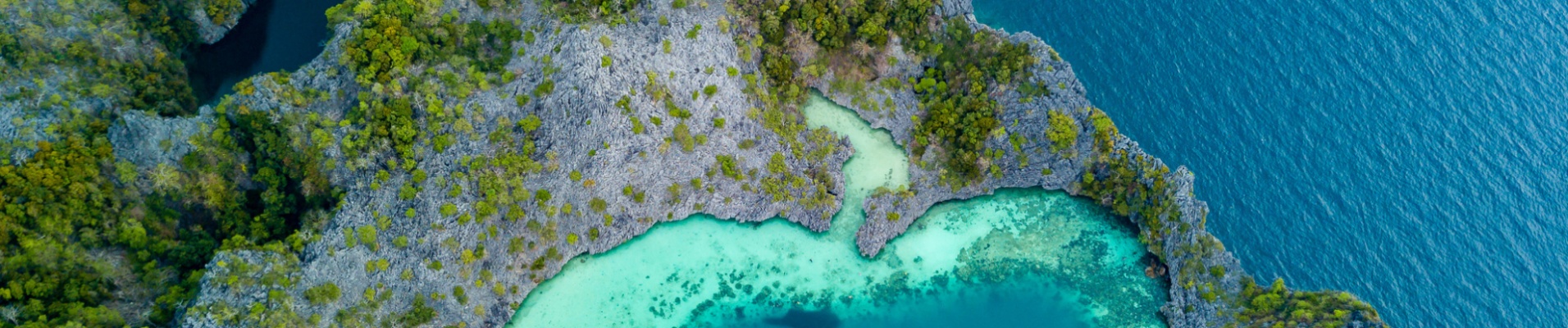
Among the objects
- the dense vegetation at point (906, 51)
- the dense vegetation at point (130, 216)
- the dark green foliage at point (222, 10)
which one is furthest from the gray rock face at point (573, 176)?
the dark green foliage at point (222, 10)

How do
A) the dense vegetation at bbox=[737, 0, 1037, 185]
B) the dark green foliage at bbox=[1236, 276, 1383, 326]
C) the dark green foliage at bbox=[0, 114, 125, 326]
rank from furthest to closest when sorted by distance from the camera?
1. the dense vegetation at bbox=[737, 0, 1037, 185]
2. the dark green foliage at bbox=[1236, 276, 1383, 326]
3. the dark green foliage at bbox=[0, 114, 125, 326]

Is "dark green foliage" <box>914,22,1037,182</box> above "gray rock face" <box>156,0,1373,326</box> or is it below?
above

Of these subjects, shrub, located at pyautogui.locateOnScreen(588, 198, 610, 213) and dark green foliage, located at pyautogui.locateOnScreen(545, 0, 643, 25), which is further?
dark green foliage, located at pyautogui.locateOnScreen(545, 0, 643, 25)

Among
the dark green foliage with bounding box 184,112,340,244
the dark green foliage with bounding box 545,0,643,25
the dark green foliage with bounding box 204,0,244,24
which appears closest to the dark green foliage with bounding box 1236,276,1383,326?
the dark green foliage with bounding box 545,0,643,25

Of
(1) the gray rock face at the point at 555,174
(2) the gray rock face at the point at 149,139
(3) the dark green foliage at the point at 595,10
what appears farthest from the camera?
(3) the dark green foliage at the point at 595,10

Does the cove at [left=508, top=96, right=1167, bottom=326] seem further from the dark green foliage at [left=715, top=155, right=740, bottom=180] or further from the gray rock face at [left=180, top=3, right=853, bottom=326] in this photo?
the dark green foliage at [left=715, top=155, right=740, bottom=180]

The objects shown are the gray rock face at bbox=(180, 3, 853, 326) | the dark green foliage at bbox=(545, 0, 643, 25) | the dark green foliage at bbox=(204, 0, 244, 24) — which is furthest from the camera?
the dark green foliage at bbox=(204, 0, 244, 24)

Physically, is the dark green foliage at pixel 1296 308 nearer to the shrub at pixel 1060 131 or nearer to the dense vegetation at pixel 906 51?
the shrub at pixel 1060 131
